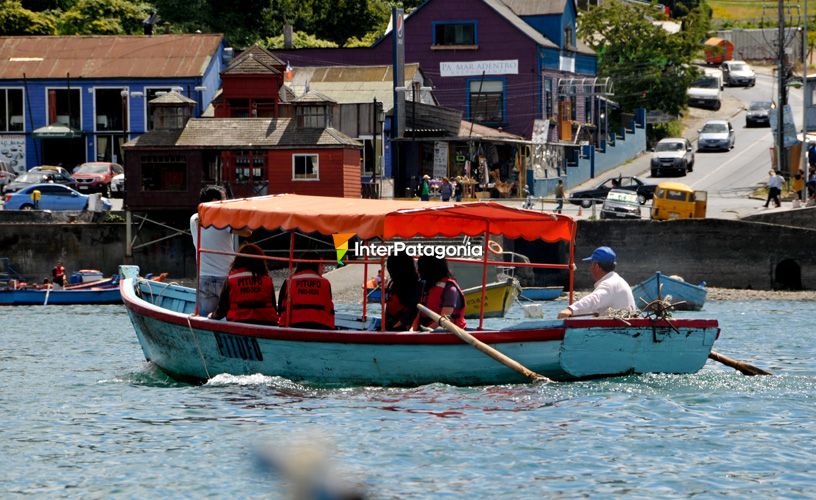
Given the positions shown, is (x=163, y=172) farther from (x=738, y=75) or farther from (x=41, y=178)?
(x=738, y=75)

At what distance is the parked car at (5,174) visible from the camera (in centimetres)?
5722

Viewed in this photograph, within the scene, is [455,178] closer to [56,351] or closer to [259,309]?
[56,351]

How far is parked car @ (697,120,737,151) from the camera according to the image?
71.4 metres

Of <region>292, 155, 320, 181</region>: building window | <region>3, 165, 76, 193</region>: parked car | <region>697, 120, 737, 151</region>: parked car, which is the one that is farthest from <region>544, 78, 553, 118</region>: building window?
<region>3, 165, 76, 193</region>: parked car

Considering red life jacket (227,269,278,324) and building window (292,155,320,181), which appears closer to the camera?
red life jacket (227,269,278,324)

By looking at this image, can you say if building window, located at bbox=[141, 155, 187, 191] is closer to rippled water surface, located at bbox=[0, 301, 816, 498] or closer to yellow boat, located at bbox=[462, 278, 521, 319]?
yellow boat, located at bbox=[462, 278, 521, 319]

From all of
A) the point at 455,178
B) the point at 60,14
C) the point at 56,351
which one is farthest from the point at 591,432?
the point at 60,14

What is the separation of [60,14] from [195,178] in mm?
31467

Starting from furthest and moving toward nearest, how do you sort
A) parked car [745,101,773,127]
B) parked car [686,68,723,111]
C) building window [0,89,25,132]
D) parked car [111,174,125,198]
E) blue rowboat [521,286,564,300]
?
1. parked car [686,68,723,111]
2. parked car [745,101,773,127]
3. building window [0,89,25,132]
4. parked car [111,174,125,198]
5. blue rowboat [521,286,564,300]

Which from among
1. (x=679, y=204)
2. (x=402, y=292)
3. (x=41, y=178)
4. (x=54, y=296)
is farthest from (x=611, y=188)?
(x=402, y=292)

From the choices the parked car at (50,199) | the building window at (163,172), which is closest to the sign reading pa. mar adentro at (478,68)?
the parked car at (50,199)

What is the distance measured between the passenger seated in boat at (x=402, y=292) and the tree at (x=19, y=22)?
5816 centimetres

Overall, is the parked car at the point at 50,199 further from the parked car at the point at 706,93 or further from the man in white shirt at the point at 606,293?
the parked car at the point at 706,93

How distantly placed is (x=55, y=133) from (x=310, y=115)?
642 inches
